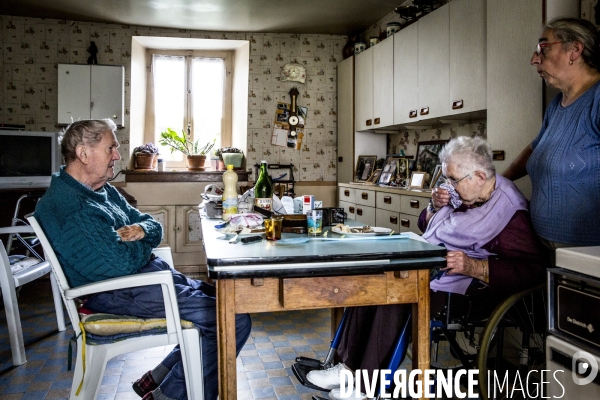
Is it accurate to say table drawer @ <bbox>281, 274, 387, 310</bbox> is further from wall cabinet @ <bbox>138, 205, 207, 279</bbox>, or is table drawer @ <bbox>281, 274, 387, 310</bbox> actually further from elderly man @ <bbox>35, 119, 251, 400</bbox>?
wall cabinet @ <bbox>138, 205, 207, 279</bbox>

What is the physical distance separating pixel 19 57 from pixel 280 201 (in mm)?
4036

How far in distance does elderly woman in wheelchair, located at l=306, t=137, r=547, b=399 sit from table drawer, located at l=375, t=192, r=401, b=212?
6.31ft

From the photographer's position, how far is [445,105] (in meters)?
3.65

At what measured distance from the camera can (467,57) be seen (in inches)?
132

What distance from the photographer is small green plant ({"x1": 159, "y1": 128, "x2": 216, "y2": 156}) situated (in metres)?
5.71

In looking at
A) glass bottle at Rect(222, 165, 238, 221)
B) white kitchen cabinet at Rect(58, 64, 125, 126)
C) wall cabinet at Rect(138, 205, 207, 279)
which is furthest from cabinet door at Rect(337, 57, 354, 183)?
glass bottle at Rect(222, 165, 238, 221)

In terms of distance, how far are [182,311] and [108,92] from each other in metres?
4.01

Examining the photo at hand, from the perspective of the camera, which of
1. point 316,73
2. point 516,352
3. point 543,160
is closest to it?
point 543,160

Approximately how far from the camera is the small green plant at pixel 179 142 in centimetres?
571

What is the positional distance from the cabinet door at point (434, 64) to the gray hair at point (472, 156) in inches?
64.4

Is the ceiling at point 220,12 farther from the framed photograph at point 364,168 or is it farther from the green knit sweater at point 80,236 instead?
the green knit sweater at point 80,236

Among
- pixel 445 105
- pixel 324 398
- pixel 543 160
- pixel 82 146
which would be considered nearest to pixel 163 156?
pixel 445 105

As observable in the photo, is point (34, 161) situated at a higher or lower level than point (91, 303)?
higher

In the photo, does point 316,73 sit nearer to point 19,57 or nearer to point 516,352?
point 19,57
